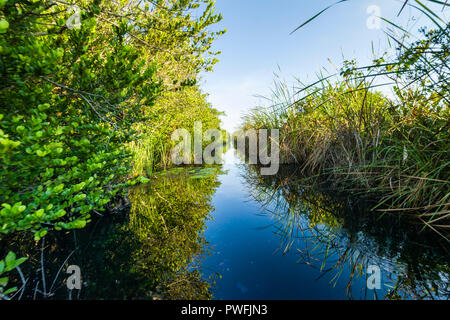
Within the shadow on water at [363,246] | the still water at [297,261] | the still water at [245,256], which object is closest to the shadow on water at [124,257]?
the still water at [245,256]

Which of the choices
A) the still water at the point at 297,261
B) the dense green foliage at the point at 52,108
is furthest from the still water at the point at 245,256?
the dense green foliage at the point at 52,108

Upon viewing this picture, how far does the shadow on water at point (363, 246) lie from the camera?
0.98m

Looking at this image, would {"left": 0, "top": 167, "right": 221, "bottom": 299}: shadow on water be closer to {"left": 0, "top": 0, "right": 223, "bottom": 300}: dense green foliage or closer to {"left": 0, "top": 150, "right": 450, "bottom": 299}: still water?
{"left": 0, "top": 150, "right": 450, "bottom": 299}: still water

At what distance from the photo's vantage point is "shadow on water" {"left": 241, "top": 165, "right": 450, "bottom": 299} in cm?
98

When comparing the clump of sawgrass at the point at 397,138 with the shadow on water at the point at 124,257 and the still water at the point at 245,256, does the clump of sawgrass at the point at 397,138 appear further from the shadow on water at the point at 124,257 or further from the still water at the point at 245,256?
the shadow on water at the point at 124,257

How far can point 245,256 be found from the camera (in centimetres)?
138

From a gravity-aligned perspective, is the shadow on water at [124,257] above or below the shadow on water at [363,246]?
below

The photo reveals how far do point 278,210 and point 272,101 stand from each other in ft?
11.9

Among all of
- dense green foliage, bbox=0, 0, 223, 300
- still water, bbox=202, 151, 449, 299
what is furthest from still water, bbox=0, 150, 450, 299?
dense green foliage, bbox=0, 0, 223, 300

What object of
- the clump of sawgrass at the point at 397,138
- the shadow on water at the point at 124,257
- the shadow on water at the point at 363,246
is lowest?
the shadow on water at the point at 124,257

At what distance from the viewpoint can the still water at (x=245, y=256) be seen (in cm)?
100

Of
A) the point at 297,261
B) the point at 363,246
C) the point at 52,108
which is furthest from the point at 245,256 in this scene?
the point at 52,108
